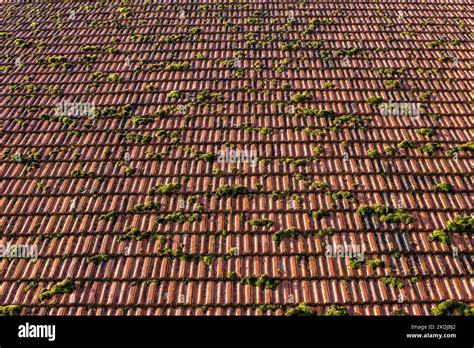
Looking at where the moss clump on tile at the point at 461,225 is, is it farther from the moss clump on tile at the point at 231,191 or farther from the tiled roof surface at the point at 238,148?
the moss clump on tile at the point at 231,191

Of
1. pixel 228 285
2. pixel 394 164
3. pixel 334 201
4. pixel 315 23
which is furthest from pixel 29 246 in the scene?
pixel 315 23

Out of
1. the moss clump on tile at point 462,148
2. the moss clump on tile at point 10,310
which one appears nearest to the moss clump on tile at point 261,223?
the moss clump on tile at point 10,310

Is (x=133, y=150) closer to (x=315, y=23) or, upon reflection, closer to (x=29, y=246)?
(x=29, y=246)

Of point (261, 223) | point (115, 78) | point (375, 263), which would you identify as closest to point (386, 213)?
point (375, 263)

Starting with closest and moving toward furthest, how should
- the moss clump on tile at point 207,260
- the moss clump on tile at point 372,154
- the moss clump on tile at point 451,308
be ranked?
the moss clump on tile at point 451,308 < the moss clump on tile at point 207,260 < the moss clump on tile at point 372,154

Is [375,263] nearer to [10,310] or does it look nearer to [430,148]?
[430,148]

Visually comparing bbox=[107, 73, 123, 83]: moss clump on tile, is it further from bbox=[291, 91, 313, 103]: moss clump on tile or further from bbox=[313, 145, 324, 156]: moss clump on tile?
bbox=[313, 145, 324, 156]: moss clump on tile
